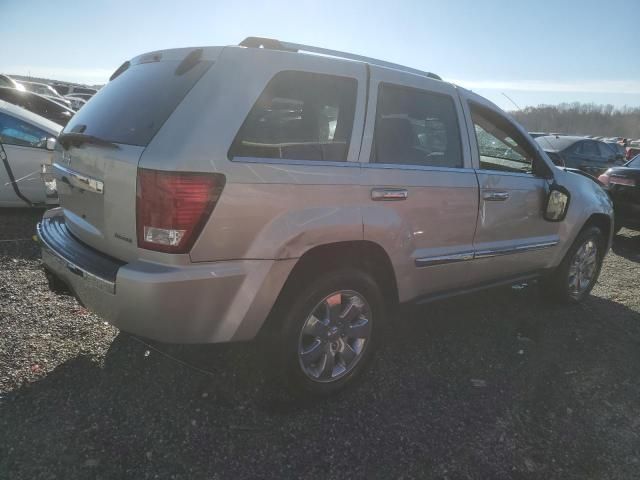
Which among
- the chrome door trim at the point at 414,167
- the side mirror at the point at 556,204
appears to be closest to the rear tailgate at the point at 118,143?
the chrome door trim at the point at 414,167

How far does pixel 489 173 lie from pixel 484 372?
137 cm

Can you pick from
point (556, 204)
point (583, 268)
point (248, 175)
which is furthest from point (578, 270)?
point (248, 175)

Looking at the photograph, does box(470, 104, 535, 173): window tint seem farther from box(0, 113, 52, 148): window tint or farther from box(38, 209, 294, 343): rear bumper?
box(0, 113, 52, 148): window tint

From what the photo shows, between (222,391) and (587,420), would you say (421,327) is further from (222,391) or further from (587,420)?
(222,391)

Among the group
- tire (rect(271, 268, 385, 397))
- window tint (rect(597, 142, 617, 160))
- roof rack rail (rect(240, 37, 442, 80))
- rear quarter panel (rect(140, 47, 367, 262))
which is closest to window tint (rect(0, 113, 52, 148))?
roof rack rail (rect(240, 37, 442, 80))

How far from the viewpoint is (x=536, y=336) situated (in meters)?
3.81

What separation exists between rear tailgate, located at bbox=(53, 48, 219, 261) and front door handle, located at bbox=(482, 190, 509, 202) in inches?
79.2

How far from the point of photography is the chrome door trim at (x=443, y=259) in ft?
9.71

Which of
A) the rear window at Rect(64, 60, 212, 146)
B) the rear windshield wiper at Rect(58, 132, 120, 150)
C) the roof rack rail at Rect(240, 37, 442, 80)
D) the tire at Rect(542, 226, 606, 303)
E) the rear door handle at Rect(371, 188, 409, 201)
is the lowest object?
the tire at Rect(542, 226, 606, 303)

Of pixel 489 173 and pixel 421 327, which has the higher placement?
pixel 489 173

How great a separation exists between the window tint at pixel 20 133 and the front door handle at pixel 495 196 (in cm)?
506

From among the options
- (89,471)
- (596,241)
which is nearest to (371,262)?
(89,471)

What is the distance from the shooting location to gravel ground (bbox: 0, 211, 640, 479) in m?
2.23

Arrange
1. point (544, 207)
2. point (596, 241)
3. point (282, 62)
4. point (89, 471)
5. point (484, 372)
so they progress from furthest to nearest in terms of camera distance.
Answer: point (596, 241), point (544, 207), point (484, 372), point (282, 62), point (89, 471)
